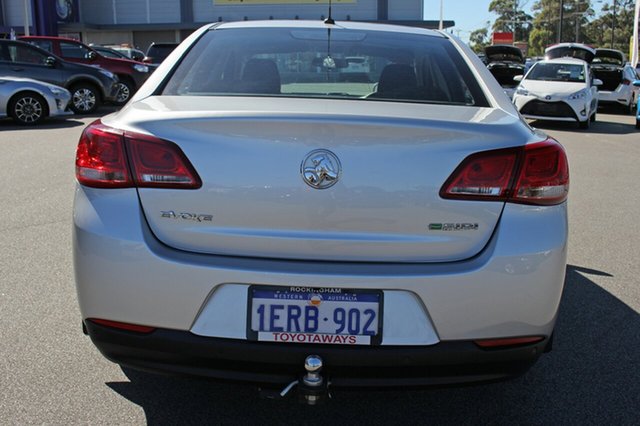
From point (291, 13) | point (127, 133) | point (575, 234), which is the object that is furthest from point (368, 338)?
point (291, 13)

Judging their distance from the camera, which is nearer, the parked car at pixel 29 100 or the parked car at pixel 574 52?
the parked car at pixel 29 100

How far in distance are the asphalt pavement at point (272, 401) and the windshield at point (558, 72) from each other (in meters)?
11.3

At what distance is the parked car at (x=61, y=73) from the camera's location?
49.8ft

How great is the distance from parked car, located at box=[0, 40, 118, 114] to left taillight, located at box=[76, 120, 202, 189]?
13514 millimetres

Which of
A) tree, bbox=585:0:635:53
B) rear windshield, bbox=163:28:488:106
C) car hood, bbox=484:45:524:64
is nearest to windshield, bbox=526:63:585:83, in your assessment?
car hood, bbox=484:45:524:64

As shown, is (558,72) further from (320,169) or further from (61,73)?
(320,169)

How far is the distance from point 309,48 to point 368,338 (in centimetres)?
157

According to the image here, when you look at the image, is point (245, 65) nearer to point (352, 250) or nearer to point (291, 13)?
point (352, 250)

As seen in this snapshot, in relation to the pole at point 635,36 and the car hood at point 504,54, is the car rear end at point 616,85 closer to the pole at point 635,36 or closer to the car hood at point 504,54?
the car hood at point 504,54

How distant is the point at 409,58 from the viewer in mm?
3328

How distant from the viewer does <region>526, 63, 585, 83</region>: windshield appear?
632 inches

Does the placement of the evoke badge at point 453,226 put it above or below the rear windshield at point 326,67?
below

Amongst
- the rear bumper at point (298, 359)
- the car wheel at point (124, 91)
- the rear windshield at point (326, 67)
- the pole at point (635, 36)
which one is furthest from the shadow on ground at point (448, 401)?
the pole at point (635, 36)

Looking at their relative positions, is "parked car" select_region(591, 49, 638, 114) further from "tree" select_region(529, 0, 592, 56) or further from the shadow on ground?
"tree" select_region(529, 0, 592, 56)
